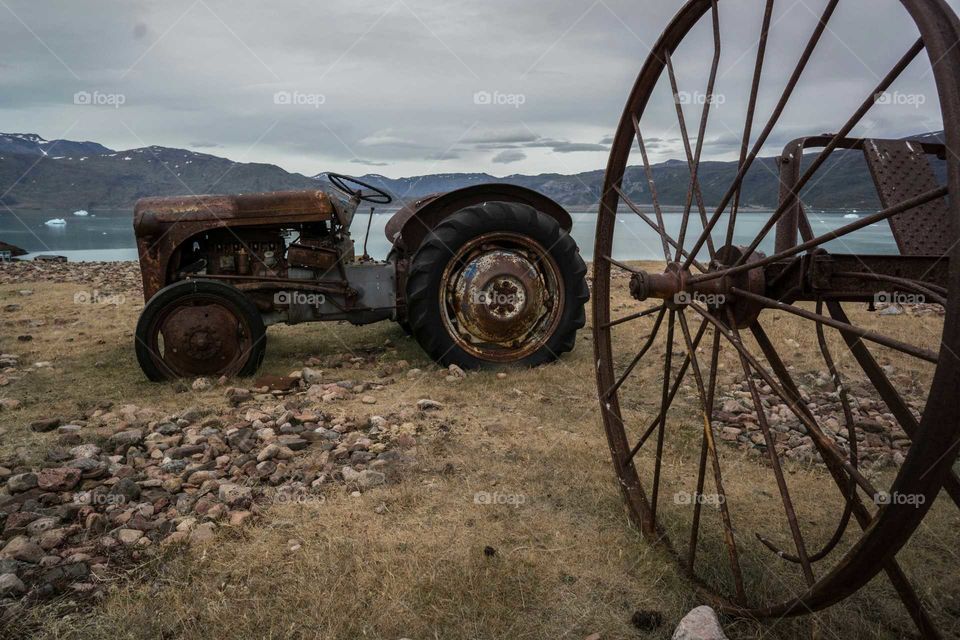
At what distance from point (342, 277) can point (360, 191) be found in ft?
3.17

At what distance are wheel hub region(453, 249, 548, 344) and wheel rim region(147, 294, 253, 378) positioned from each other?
1.92 m

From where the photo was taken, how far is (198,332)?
208 inches

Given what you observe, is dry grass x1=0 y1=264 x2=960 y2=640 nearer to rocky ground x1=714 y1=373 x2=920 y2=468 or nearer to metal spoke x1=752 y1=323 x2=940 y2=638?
rocky ground x1=714 y1=373 x2=920 y2=468

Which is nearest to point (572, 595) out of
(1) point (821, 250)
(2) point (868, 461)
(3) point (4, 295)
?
(1) point (821, 250)

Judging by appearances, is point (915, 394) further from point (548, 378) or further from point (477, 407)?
point (477, 407)

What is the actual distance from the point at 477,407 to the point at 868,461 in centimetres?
263

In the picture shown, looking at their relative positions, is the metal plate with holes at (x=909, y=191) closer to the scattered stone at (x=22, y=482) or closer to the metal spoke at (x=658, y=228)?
the metal spoke at (x=658, y=228)

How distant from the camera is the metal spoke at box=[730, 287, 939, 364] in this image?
1.71m

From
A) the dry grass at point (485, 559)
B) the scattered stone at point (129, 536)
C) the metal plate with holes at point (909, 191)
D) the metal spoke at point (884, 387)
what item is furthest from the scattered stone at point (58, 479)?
the metal plate with holes at point (909, 191)

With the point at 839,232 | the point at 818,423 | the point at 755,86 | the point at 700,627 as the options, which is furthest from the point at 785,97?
the point at 818,423

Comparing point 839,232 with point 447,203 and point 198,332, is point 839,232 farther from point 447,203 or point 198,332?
point 198,332

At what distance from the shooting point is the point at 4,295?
31.6ft

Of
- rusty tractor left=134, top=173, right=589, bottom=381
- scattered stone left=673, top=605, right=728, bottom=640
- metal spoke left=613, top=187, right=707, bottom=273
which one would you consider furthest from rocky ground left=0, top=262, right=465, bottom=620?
metal spoke left=613, top=187, right=707, bottom=273

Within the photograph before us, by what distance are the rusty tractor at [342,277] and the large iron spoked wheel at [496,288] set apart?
0.03 ft
